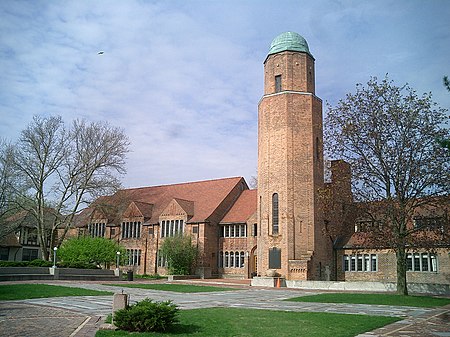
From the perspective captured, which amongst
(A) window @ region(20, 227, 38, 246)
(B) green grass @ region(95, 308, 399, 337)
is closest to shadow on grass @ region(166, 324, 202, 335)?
(B) green grass @ region(95, 308, 399, 337)

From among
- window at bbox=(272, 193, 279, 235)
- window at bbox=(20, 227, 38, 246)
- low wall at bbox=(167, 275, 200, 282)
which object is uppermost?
window at bbox=(272, 193, 279, 235)

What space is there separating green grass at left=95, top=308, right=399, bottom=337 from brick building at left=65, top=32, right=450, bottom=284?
1590cm

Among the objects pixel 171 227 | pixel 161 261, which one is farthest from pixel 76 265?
pixel 171 227

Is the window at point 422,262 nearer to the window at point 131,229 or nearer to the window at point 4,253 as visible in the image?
the window at point 131,229

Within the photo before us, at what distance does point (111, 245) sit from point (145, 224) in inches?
302

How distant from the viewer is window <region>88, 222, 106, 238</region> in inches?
2158

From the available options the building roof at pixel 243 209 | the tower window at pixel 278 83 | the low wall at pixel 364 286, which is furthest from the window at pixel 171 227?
the tower window at pixel 278 83

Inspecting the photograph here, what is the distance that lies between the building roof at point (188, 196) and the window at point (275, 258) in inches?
370

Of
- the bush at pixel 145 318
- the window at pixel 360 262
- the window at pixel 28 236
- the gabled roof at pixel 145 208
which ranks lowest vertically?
the bush at pixel 145 318

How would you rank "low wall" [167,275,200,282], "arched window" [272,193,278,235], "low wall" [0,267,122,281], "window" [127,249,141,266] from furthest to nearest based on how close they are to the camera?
"window" [127,249,141,266] → "low wall" [167,275,200,282] → "arched window" [272,193,278,235] → "low wall" [0,267,122,281]

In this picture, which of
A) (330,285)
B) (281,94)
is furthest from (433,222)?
(281,94)

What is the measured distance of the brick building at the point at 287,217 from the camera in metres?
36.7

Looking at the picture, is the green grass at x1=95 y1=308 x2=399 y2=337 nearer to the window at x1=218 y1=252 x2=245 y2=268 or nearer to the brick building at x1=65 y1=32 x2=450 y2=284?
the brick building at x1=65 y1=32 x2=450 y2=284

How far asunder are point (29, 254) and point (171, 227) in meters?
20.8
